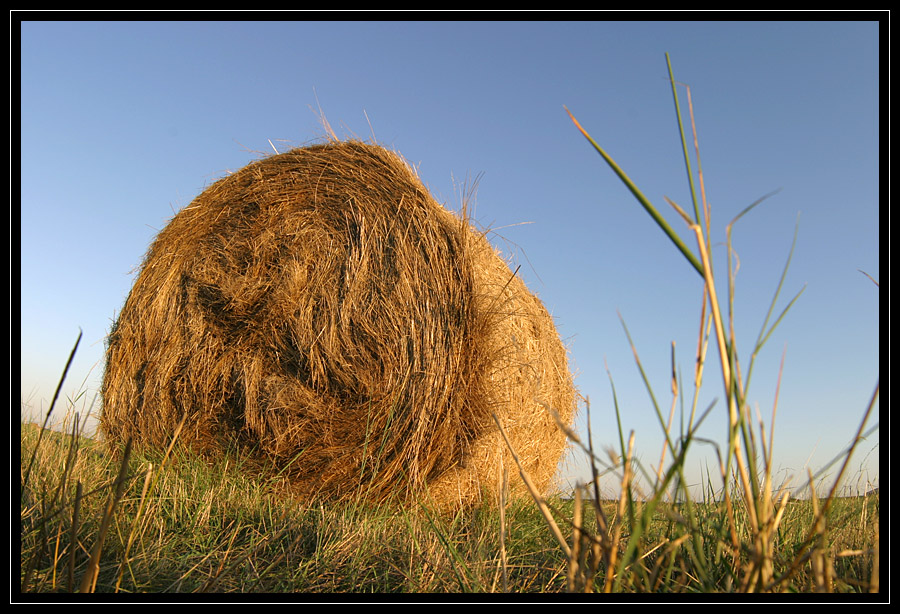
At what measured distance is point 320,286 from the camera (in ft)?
12.1

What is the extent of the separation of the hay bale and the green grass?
288mm

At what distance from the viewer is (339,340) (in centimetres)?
354

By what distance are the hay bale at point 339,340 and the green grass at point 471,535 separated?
288 mm

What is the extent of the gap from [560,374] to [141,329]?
295 cm

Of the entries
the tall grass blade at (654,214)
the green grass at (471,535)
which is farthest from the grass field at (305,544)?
the tall grass blade at (654,214)

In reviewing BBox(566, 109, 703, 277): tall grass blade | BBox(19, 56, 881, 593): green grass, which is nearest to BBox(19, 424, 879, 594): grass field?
BBox(19, 56, 881, 593): green grass

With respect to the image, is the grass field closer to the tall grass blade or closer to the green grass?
the green grass

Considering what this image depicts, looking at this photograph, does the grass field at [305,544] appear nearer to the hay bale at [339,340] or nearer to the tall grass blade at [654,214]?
the hay bale at [339,340]

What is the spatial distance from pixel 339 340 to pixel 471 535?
54.0 inches

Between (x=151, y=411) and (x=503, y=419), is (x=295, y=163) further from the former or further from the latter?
(x=503, y=419)

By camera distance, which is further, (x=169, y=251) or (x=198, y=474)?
(x=169, y=251)

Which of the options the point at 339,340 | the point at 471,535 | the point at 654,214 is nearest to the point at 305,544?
the point at 471,535

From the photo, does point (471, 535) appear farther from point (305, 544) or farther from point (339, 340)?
point (339, 340)
